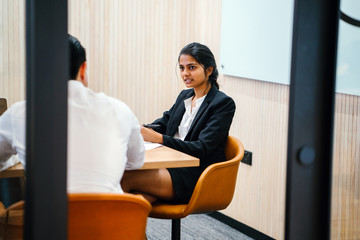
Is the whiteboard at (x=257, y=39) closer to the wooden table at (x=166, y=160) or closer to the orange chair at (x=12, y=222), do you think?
the wooden table at (x=166, y=160)

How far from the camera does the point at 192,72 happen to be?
2.81 meters

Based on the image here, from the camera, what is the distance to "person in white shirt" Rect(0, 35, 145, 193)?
1.46 meters

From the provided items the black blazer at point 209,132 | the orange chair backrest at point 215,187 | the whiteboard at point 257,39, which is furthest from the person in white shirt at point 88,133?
the whiteboard at point 257,39

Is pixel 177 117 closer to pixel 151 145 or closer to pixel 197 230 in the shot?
pixel 151 145

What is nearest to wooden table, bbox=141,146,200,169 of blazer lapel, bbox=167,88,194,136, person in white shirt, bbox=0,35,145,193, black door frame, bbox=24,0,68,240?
person in white shirt, bbox=0,35,145,193

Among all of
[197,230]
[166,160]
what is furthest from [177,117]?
[197,230]

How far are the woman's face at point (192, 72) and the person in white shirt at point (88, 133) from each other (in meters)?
1.08

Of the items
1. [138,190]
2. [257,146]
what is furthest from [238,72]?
[138,190]

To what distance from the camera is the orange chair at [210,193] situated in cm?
237

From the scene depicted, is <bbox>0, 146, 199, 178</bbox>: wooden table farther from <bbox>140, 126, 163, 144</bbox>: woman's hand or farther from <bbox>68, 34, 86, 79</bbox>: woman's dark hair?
<bbox>68, 34, 86, 79</bbox>: woman's dark hair

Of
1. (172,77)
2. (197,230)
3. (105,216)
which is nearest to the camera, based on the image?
(105,216)

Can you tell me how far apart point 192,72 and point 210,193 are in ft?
2.42

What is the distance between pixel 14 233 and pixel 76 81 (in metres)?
0.52

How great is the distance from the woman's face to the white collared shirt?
10 centimetres
